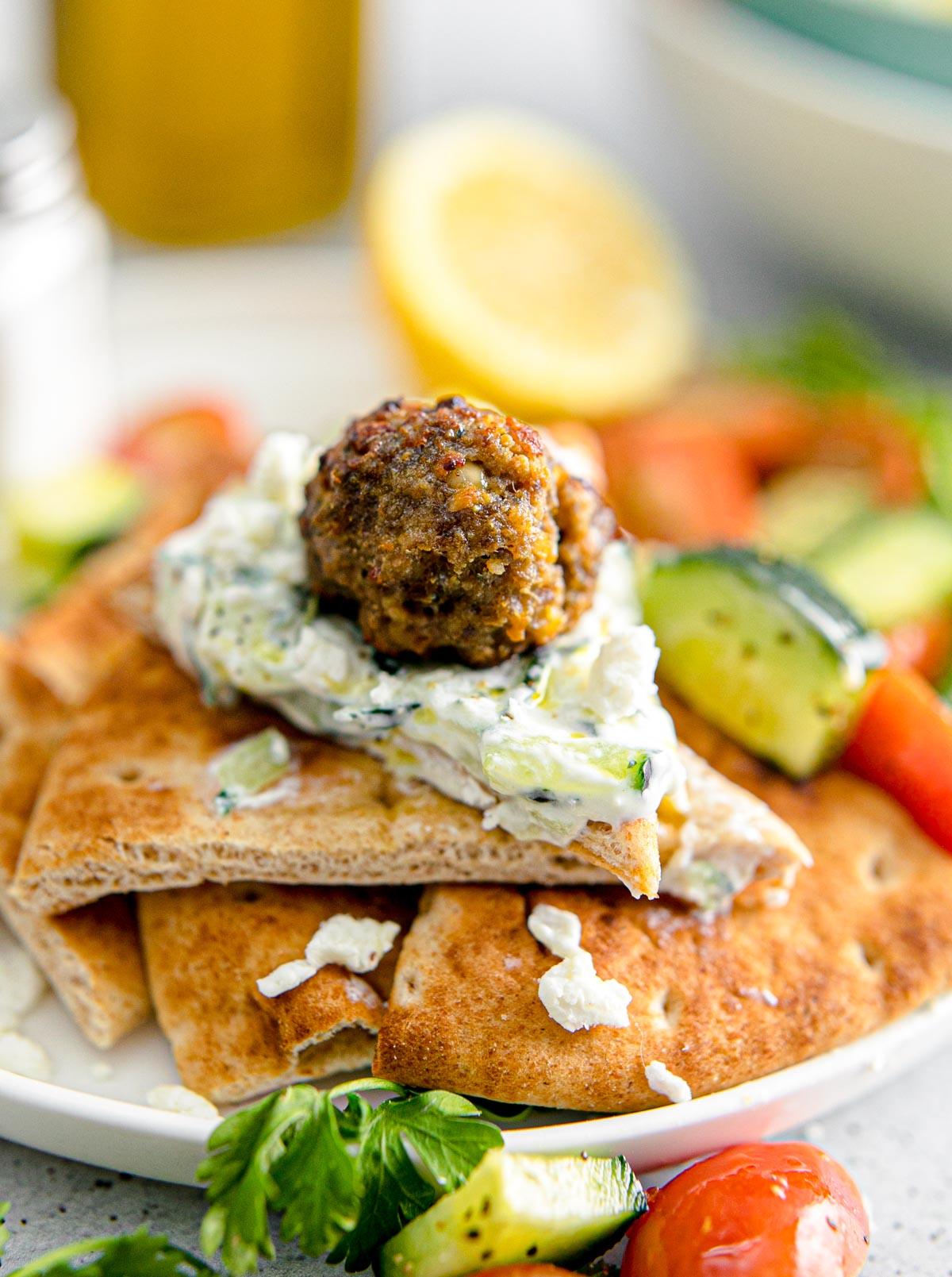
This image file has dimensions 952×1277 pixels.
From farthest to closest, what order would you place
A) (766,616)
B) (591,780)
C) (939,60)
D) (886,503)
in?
1. (939,60)
2. (886,503)
3. (766,616)
4. (591,780)

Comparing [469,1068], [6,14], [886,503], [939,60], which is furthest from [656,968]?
[6,14]

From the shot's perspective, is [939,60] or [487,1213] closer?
[487,1213]

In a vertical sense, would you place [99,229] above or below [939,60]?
below

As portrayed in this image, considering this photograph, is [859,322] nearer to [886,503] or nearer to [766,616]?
[886,503]

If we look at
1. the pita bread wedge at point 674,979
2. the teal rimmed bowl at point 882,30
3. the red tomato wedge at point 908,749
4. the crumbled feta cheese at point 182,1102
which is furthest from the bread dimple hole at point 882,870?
the teal rimmed bowl at point 882,30

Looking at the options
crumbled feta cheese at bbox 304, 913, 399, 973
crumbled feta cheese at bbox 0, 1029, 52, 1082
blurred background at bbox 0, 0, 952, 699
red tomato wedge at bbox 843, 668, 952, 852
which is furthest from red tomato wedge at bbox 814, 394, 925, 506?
crumbled feta cheese at bbox 0, 1029, 52, 1082

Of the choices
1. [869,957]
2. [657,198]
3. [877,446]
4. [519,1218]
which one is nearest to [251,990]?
[519,1218]

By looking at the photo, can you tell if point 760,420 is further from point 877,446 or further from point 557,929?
point 557,929
